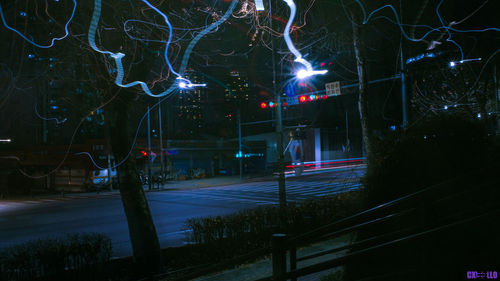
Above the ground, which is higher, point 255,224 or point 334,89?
point 334,89

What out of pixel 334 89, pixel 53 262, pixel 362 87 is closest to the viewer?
pixel 53 262

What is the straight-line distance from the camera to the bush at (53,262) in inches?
265

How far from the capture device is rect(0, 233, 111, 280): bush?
6.72 m

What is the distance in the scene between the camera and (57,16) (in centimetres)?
889

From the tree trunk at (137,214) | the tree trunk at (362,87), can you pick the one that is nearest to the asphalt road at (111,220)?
the tree trunk at (362,87)

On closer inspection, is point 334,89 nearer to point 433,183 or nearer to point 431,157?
point 431,157

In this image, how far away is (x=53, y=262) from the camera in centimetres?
689

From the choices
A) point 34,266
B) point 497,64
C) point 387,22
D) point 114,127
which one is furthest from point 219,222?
point 497,64

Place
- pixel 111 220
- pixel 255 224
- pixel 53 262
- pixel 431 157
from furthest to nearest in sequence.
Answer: pixel 111 220
pixel 255 224
pixel 53 262
pixel 431 157

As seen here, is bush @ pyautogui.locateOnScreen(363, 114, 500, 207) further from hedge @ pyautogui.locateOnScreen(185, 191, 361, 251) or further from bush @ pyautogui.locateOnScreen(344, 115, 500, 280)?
hedge @ pyautogui.locateOnScreen(185, 191, 361, 251)

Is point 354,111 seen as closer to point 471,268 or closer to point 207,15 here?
point 207,15

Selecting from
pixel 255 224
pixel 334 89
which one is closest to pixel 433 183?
pixel 255 224

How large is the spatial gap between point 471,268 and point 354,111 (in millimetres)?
51921

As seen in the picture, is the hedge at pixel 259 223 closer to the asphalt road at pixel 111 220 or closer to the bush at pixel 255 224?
the bush at pixel 255 224
